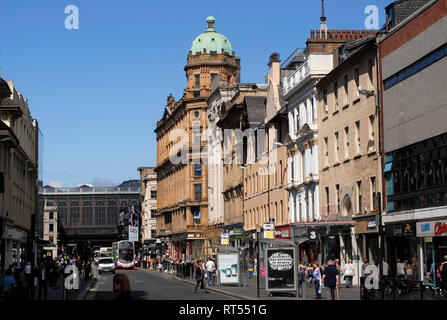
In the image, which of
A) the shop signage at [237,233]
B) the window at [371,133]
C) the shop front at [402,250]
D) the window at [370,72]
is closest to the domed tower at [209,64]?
the shop signage at [237,233]

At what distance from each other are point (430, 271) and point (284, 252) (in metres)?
6.98

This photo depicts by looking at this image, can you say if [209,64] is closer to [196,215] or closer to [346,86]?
[196,215]

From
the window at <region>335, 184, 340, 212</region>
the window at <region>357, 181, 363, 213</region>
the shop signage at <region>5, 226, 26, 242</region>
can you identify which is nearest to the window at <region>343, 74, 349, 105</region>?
the window at <region>357, 181, 363, 213</region>

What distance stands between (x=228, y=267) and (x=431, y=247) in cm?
1511

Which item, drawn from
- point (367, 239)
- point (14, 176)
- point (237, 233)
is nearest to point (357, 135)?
point (367, 239)

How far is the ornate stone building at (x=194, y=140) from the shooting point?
120875 mm

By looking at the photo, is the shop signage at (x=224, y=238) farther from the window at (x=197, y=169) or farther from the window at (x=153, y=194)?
the window at (x=153, y=194)

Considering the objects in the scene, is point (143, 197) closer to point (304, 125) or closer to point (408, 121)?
point (304, 125)

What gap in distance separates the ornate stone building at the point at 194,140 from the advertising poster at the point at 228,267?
63.2 metres

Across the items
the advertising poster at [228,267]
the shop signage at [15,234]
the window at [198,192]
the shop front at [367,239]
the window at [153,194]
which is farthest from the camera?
the window at [153,194]

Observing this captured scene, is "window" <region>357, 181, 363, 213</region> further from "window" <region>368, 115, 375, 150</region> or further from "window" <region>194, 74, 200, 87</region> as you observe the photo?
"window" <region>194, 74, 200, 87</region>

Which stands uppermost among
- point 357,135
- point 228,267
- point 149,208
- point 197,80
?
point 197,80

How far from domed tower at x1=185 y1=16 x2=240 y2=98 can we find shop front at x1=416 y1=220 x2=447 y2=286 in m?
86.0

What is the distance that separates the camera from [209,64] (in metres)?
124
